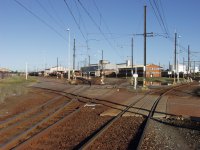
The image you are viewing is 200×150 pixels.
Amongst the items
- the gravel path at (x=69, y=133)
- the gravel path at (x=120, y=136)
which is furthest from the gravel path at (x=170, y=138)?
the gravel path at (x=69, y=133)

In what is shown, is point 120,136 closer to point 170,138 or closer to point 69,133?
point 170,138

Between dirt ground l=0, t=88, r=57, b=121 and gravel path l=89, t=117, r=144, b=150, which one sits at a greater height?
gravel path l=89, t=117, r=144, b=150

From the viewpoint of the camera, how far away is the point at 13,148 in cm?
942

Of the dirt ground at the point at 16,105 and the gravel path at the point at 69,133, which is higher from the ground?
the gravel path at the point at 69,133

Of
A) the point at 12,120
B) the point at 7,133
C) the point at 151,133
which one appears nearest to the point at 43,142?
the point at 7,133

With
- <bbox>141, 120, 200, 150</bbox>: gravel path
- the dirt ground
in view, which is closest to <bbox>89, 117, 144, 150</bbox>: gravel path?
<bbox>141, 120, 200, 150</bbox>: gravel path

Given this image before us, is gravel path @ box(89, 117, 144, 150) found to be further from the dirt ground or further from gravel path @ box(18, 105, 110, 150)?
the dirt ground

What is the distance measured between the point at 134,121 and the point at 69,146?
5.96m

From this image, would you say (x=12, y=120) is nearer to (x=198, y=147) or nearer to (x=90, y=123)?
(x=90, y=123)

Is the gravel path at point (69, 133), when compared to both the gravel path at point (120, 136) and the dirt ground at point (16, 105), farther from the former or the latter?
the dirt ground at point (16, 105)

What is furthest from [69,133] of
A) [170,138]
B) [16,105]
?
[16,105]

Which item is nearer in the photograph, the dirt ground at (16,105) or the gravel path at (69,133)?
the gravel path at (69,133)

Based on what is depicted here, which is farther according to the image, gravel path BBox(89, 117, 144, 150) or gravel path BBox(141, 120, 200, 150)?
gravel path BBox(141, 120, 200, 150)

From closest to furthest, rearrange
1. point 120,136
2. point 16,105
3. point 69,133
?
point 120,136 → point 69,133 → point 16,105
